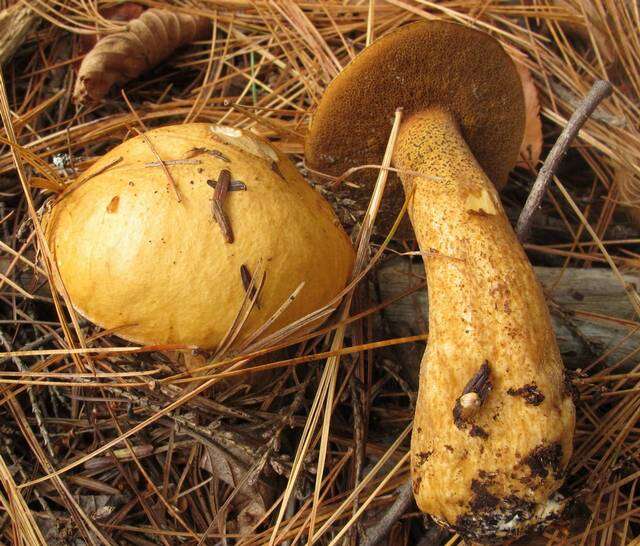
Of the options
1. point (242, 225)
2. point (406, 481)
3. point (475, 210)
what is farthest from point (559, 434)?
point (242, 225)

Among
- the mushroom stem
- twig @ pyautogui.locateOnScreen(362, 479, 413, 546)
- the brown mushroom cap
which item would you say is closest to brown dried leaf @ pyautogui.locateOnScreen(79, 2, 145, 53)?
the brown mushroom cap

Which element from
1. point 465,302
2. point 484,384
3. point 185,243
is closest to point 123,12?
point 185,243

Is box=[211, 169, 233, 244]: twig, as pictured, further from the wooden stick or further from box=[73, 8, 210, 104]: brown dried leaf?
box=[73, 8, 210, 104]: brown dried leaf

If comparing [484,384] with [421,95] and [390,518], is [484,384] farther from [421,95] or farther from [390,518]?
[421,95]

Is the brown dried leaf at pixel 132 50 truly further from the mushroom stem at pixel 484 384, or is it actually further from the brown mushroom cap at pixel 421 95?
the mushroom stem at pixel 484 384

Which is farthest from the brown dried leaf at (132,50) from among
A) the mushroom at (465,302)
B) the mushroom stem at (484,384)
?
the mushroom stem at (484,384)
